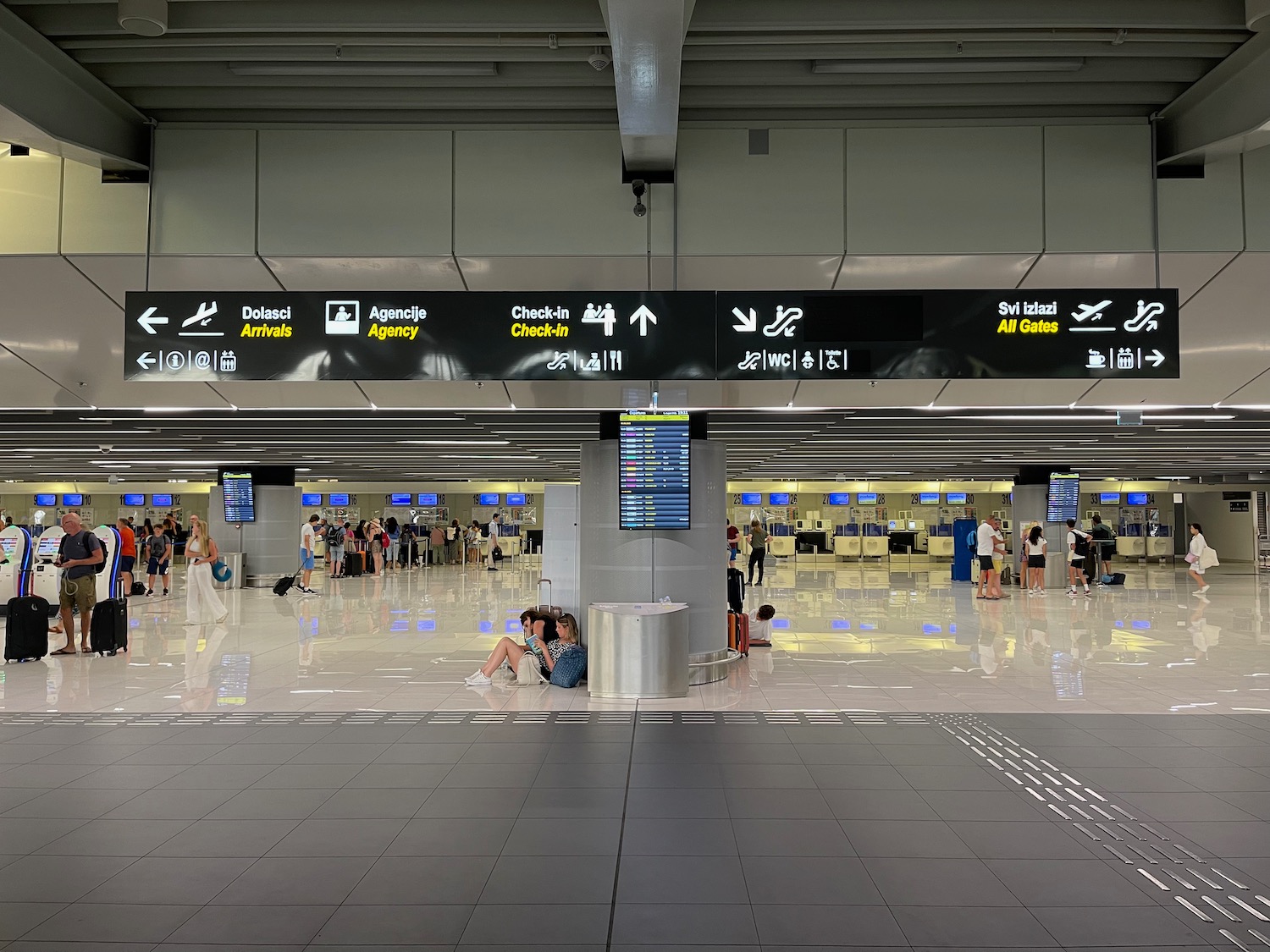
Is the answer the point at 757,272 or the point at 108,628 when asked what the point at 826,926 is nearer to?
the point at 757,272

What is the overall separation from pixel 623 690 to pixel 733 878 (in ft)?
14.4

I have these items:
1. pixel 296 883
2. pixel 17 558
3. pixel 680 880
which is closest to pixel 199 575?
pixel 17 558

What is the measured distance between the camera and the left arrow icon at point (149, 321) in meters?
5.68

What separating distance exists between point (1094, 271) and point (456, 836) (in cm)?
575

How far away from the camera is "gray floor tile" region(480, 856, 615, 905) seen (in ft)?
12.8

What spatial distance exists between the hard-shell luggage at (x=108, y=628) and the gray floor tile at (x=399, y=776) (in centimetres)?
673

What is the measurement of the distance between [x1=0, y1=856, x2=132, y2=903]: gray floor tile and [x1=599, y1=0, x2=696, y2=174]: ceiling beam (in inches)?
179

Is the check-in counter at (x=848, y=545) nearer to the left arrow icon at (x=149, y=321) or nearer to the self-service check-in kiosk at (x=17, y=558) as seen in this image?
the self-service check-in kiosk at (x=17, y=558)

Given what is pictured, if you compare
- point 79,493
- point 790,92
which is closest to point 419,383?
point 790,92

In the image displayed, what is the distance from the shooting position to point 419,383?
1046cm

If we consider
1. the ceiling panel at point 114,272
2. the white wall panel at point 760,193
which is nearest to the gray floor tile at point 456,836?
the white wall panel at point 760,193

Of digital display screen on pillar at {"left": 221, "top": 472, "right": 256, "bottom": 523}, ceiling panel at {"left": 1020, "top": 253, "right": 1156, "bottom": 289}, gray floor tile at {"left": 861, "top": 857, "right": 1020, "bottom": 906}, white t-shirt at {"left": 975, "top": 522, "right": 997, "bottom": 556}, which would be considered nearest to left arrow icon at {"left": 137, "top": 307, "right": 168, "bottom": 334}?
gray floor tile at {"left": 861, "top": 857, "right": 1020, "bottom": 906}

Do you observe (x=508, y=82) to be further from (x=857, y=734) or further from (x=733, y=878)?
(x=857, y=734)

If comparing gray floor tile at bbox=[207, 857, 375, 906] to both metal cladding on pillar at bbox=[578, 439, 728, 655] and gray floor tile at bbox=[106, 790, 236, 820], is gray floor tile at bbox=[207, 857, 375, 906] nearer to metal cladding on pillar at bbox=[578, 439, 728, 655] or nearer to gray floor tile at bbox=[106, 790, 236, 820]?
gray floor tile at bbox=[106, 790, 236, 820]
